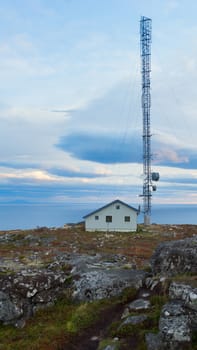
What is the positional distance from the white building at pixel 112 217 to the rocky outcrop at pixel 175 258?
38.3m

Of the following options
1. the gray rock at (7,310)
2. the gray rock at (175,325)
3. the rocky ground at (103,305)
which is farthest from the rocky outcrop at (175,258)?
the gray rock at (7,310)

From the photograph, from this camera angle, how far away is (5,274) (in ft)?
52.8

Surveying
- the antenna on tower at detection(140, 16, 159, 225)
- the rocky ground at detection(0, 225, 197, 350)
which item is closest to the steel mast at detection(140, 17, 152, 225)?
the antenna on tower at detection(140, 16, 159, 225)

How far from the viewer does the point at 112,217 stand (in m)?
55.4

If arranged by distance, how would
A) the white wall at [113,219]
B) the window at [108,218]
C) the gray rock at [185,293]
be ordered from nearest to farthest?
the gray rock at [185,293] < the white wall at [113,219] < the window at [108,218]

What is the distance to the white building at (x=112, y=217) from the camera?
181ft

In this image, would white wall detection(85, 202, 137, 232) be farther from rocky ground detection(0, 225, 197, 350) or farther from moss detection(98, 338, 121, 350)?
moss detection(98, 338, 121, 350)

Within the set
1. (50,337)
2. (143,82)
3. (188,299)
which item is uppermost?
(143,82)

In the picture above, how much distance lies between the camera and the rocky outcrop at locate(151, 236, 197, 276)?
15.3 meters

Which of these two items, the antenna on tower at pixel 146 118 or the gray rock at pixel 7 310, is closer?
the gray rock at pixel 7 310

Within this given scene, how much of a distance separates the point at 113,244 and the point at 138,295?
24346mm

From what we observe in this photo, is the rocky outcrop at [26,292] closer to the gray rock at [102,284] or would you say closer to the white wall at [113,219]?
the gray rock at [102,284]

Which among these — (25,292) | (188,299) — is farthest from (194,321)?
(25,292)

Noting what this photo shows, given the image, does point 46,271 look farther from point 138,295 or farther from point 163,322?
point 163,322
